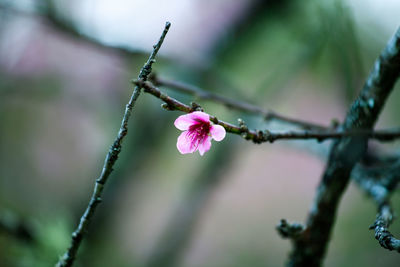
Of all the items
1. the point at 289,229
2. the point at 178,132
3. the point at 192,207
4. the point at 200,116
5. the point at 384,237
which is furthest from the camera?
the point at 178,132

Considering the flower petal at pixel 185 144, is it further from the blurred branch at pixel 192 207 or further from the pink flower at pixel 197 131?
the blurred branch at pixel 192 207

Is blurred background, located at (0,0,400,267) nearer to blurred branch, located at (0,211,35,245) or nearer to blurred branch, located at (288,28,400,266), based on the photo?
blurred branch, located at (0,211,35,245)

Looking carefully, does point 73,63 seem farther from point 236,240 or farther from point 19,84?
point 236,240

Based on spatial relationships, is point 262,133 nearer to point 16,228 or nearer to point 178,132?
point 16,228

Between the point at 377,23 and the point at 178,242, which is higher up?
the point at 377,23

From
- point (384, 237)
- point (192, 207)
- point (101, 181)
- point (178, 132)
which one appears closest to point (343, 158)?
point (384, 237)

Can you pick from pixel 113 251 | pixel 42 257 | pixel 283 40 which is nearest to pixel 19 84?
pixel 42 257
